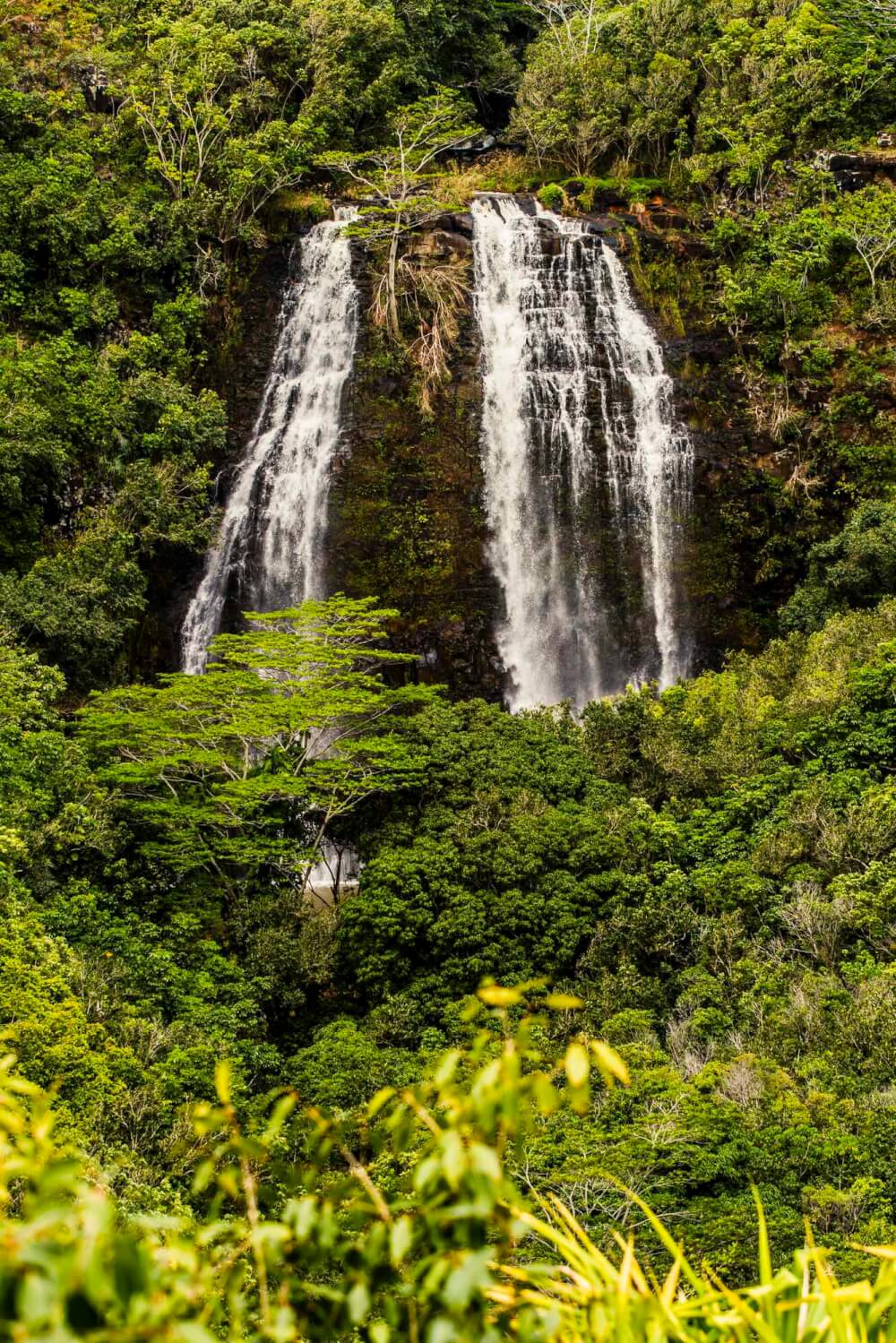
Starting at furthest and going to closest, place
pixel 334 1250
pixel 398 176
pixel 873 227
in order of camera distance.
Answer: pixel 398 176, pixel 873 227, pixel 334 1250

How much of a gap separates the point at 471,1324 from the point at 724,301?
24.9 metres

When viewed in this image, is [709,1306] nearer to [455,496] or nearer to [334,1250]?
[334,1250]

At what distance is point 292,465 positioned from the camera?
22.9 m

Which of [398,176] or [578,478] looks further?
[398,176]

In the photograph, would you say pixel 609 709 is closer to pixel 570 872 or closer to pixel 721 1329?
pixel 570 872

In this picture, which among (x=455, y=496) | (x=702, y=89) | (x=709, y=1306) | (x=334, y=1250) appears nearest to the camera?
(x=334, y=1250)

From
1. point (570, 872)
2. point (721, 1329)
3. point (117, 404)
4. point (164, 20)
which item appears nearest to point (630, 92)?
point (164, 20)

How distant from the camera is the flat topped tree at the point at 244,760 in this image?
14422 millimetres

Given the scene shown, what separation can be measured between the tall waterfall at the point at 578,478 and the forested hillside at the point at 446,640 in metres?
0.09

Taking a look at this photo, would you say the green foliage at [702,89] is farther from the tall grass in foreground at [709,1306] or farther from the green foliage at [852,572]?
the tall grass in foreground at [709,1306]

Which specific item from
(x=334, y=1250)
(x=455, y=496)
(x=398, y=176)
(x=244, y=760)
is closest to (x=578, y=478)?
(x=455, y=496)

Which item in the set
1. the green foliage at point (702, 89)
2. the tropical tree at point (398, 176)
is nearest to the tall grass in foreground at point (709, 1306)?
the tropical tree at point (398, 176)

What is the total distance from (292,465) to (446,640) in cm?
517

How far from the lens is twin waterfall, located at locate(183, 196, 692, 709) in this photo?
2186 centimetres
